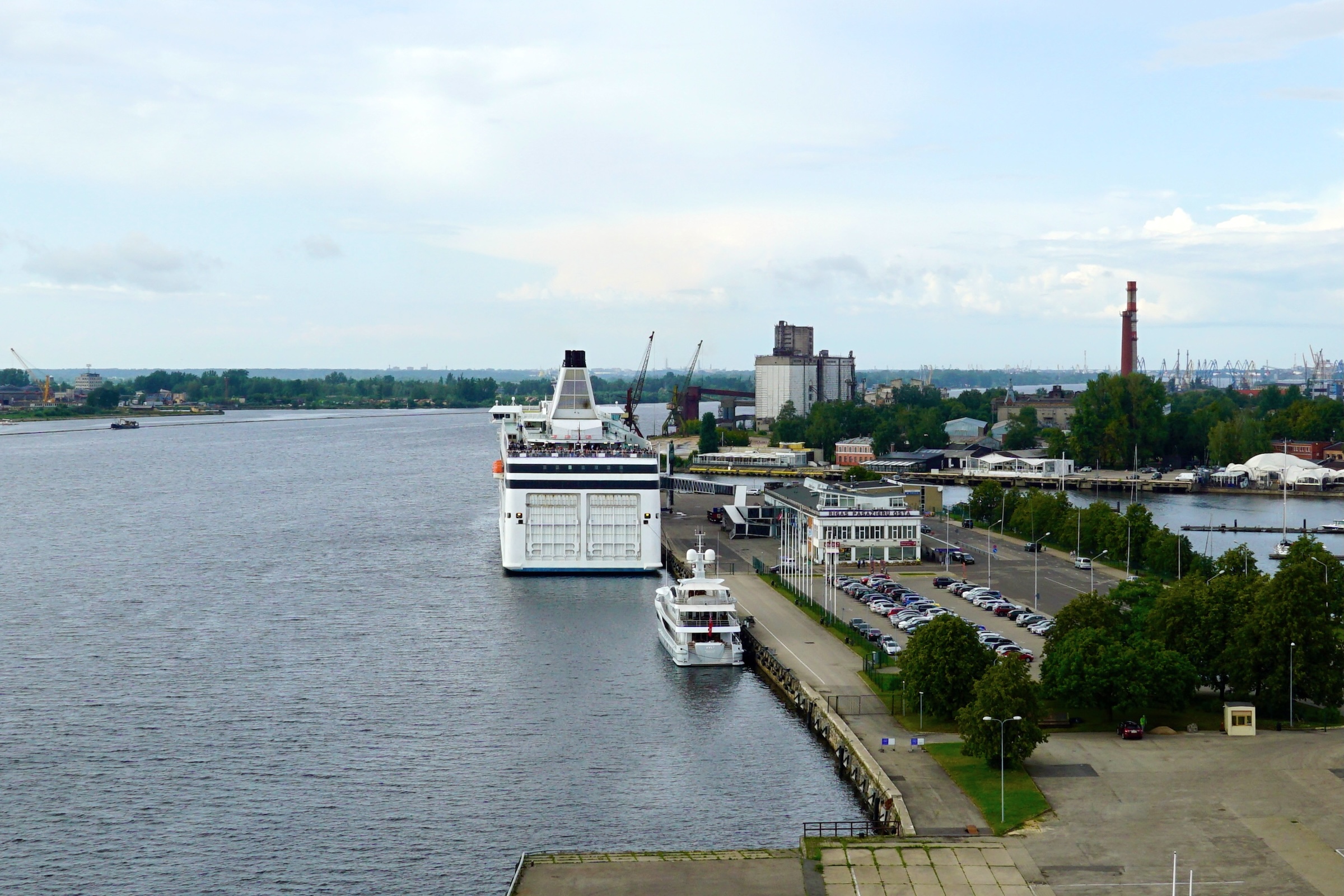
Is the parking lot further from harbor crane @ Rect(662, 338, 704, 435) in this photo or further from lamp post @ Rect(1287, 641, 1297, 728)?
harbor crane @ Rect(662, 338, 704, 435)

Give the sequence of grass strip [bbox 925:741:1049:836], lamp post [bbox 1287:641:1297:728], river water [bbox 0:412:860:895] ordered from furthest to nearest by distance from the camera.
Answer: lamp post [bbox 1287:641:1297:728]
river water [bbox 0:412:860:895]
grass strip [bbox 925:741:1049:836]

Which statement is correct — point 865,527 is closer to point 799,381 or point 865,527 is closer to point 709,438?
point 709,438

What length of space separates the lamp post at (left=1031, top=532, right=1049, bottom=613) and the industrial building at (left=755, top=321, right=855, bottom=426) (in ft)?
340

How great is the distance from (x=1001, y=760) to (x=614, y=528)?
30116 millimetres

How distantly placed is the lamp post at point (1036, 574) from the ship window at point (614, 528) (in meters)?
15.1

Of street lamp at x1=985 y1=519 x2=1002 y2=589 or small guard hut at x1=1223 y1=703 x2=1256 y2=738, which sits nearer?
small guard hut at x1=1223 y1=703 x2=1256 y2=738

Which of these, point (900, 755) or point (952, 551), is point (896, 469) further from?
point (900, 755)

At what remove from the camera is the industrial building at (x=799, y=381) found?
173m

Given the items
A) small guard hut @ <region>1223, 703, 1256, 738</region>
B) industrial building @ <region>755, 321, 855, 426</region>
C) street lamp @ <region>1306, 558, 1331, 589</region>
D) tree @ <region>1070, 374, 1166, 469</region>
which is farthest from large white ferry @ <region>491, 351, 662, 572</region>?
industrial building @ <region>755, 321, 855, 426</region>

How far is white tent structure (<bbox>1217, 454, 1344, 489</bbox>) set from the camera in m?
99.9

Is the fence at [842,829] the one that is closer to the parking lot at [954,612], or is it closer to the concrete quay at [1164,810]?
the concrete quay at [1164,810]

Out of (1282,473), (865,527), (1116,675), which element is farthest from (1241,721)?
(1282,473)

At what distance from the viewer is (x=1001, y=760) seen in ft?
88.3

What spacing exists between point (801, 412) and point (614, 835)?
5765 inches
